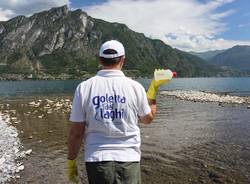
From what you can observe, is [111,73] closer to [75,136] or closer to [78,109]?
[78,109]

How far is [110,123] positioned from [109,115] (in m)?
0.12

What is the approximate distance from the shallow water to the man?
8360mm

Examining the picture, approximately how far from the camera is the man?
518 cm

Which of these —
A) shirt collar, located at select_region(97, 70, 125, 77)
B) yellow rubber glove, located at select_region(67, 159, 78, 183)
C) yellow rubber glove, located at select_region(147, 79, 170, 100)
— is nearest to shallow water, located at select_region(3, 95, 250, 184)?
yellow rubber glove, located at select_region(67, 159, 78, 183)

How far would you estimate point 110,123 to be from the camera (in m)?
5.21

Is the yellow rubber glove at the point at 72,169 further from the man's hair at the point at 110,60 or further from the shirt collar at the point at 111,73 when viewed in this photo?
the man's hair at the point at 110,60

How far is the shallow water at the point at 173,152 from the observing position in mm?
13984

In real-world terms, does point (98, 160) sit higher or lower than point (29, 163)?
higher

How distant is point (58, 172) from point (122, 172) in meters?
9.65

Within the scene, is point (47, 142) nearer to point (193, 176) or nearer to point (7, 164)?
point (7, 164)

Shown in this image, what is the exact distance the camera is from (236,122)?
31.3m

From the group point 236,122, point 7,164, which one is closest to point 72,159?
point 7,164

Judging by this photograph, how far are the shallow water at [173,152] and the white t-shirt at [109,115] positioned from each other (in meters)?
8.42

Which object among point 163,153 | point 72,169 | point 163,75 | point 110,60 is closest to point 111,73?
point 110,60
